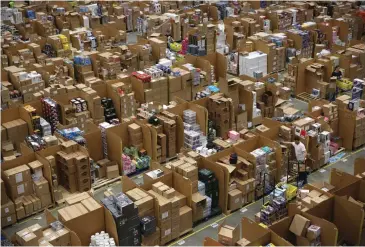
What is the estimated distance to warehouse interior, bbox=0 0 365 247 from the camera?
10.6m

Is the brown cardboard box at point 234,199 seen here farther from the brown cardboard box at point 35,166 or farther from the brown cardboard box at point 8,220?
the brown cardboard box at point 8,220

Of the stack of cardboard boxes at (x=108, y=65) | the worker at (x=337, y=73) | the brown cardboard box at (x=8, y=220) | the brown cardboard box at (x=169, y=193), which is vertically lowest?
the brown cardboard box at (x=8, y=220)

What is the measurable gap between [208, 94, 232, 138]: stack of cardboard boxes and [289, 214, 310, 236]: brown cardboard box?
5467 mm

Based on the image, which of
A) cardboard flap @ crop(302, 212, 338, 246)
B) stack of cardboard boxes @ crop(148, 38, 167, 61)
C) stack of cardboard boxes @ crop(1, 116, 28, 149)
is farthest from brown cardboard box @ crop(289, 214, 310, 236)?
stack of cardboard boxes @ crop(148, 38, 167, 61)

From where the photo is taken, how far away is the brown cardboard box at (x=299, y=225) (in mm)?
10125

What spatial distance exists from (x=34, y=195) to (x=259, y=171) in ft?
18.1

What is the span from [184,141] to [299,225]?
5.31m

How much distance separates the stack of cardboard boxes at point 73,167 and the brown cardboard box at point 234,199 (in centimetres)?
363

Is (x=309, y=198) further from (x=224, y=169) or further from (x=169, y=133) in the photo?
(x=169, y=133)

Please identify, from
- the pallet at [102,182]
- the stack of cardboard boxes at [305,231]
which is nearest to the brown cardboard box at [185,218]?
the stack of cardboard boxes at [305,231]

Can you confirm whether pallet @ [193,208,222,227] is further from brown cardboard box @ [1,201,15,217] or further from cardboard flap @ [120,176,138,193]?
brown cardboard box @ [1,201,15,217]

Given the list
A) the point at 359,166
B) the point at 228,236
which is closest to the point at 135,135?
the point at 228,236

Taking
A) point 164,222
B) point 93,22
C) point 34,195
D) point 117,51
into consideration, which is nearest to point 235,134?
point 164,222

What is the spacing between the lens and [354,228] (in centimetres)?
1082
